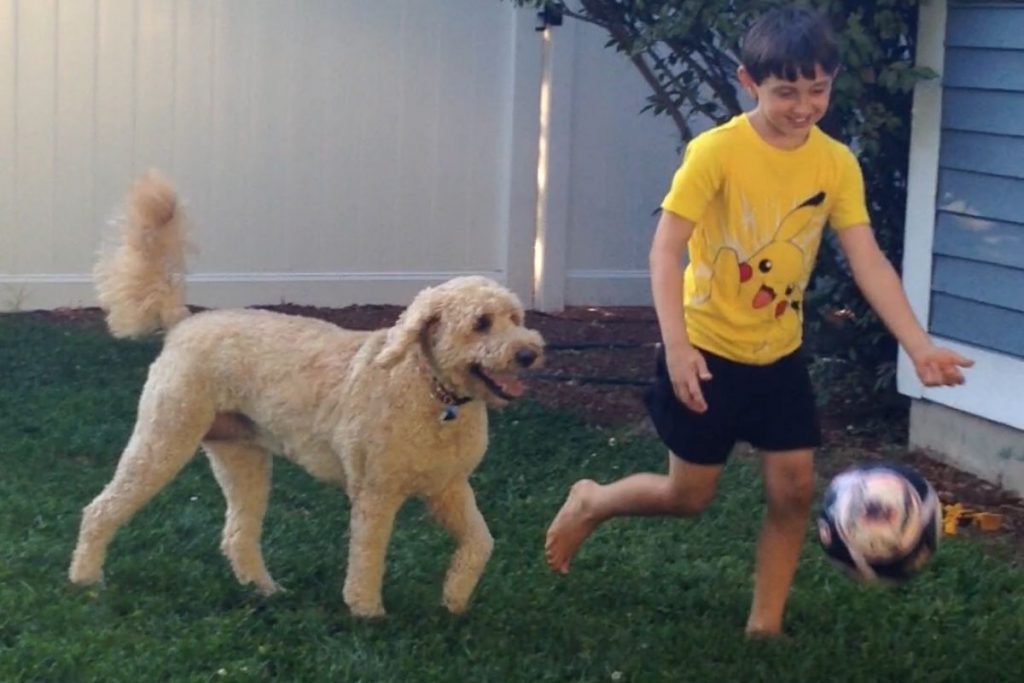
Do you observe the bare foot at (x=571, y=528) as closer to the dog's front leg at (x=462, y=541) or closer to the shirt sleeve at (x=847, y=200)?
the dog's front leg at (x=462, y=541)

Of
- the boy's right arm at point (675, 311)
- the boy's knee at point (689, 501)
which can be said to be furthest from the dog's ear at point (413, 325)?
the boy's knee at point (689, 501)

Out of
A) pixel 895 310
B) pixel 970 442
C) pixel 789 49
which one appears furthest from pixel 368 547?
pixel 970 442

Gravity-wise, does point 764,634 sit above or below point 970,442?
below

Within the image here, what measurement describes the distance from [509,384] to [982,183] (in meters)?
2.63

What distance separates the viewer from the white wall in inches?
362

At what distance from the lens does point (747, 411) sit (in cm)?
452

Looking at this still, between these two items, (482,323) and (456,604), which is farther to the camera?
(456,604)

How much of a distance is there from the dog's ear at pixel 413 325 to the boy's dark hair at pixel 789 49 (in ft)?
3.30

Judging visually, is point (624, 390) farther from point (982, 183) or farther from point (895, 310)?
point (895, 310)

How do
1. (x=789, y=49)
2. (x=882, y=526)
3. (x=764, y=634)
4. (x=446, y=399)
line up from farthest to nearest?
(x=764, y=634), (x=446, y=399), (x=789, y=49), (x=882, y=526)

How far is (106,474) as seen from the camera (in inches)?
247

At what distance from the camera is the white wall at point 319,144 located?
9203 mm

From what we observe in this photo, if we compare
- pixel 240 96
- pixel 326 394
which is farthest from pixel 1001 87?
pixel 240 96

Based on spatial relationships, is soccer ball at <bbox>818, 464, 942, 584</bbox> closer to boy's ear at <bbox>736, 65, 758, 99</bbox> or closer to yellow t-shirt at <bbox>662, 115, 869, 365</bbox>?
yellow t-shirt at <bbox>662, 115, 869, 365</bbox>
